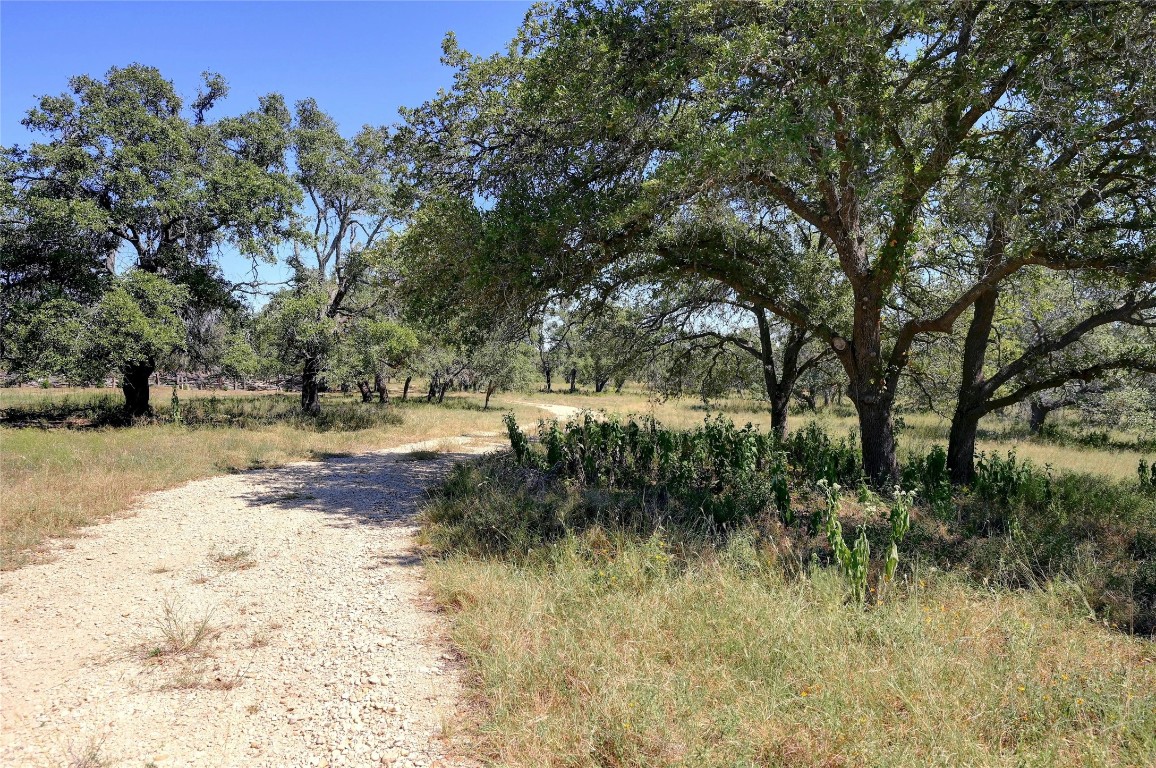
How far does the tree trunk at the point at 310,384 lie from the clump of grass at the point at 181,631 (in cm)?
1531

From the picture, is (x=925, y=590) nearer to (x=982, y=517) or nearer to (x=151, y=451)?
(x=982, y=517)

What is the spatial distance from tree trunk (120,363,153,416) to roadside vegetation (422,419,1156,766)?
15.5 meters

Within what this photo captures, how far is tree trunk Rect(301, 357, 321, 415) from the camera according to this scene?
1934 cm

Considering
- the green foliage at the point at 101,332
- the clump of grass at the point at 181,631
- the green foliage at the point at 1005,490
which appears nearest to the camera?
the clump of grass at the point at 181,631

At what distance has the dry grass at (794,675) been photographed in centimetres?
289

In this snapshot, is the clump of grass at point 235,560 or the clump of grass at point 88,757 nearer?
the clump of grass at point 88,757

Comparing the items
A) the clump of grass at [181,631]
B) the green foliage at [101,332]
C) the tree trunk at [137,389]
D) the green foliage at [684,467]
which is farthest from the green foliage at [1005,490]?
the tree trunk at [137,389]

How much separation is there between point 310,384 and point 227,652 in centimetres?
1801

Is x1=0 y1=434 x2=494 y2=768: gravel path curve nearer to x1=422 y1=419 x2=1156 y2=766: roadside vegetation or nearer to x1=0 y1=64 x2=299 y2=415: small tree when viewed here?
x1=422 y1=419 x2=1156 y2=766: roadside vegetation

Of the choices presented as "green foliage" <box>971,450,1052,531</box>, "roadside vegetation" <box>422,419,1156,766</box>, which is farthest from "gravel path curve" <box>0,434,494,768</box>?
"green foliage" <box>971,450,1052,531</box>

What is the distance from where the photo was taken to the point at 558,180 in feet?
27.4

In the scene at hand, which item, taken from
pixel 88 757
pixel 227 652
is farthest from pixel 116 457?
pixel 88 757

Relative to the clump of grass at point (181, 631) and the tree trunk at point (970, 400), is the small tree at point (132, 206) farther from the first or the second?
the tree trunk at point (970, 400)

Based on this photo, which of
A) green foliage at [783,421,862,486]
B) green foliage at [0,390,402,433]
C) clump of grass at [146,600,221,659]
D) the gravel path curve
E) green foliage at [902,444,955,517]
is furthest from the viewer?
green foliage at [0,390,402,433]
